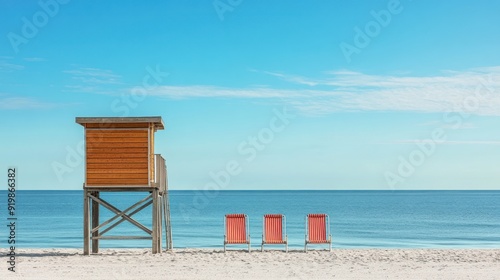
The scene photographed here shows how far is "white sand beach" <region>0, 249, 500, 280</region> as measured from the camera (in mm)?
12047

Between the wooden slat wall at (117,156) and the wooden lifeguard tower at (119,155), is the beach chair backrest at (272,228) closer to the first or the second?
the wooden lifeguard tower at (119,155)

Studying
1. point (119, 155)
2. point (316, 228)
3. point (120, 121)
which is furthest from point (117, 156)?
point (316, 228)

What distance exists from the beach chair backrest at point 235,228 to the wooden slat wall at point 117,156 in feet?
6.84

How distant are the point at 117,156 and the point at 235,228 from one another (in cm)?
311

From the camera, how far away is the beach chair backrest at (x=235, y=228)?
15844mm

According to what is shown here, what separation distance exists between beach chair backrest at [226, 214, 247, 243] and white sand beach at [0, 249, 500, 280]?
0.34m

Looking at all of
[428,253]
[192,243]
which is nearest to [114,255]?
[428,253]

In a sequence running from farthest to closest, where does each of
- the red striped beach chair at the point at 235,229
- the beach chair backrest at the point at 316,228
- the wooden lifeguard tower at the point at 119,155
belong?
the beach chair backrest at the point at 316,228 < the red striped beach chair at the point at 235,229 < the wooden lifeguard tower at the point at 119,155

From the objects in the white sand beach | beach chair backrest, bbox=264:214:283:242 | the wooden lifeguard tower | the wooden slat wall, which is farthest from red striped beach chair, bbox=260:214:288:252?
the wooden slat wall

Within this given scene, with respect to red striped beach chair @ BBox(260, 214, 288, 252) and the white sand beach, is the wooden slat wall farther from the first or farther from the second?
red striped beach chair @ BBox(260, 214, 288, 252)

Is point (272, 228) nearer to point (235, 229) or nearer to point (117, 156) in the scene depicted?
point (235, 229)

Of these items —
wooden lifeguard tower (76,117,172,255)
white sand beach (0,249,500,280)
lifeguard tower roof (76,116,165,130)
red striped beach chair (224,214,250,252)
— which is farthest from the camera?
red striped beach chair (224,214,250,252)

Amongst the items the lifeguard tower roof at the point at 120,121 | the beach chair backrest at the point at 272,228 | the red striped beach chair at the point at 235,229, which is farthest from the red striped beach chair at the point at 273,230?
the lifeguard tower roof at the point at 120,121

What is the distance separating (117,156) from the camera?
15.6 meters
